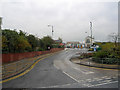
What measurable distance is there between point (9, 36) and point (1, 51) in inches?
110

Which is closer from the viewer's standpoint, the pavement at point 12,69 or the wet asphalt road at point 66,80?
the wet asphalt road at point 66,80

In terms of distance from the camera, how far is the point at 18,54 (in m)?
21.1

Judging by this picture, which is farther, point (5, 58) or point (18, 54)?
point (18, 54)

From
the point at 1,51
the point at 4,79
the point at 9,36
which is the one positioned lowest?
the point at 4,79

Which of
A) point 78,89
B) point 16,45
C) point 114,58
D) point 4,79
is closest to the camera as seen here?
point 78,89

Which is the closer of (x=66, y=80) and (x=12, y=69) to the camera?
(x=66, y=80)

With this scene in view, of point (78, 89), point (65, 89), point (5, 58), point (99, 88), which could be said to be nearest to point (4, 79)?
point (65, 89)

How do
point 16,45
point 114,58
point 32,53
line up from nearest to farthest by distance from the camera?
point 114,58 → point 16,45 → point 32,53

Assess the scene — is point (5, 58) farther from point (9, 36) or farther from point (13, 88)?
point (13, 88)

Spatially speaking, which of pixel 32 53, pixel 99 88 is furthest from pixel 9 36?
pixel 99 88

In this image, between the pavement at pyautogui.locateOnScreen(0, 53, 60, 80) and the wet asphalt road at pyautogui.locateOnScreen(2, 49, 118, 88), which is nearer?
the wet asphalt road at pyautogui.locateOnScreen(2, 49, 118, 88)

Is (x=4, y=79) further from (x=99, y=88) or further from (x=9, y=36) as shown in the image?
(x=9, y=36)

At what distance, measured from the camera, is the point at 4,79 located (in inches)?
332

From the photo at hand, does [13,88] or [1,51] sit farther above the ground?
[1,51]
